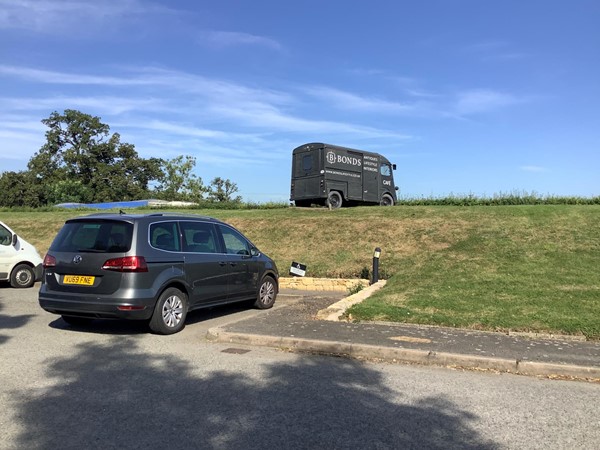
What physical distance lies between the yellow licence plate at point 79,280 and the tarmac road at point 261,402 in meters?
0.87

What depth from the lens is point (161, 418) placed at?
168 inches

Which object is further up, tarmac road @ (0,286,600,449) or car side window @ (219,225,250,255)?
car side window @ (219,225,250,255)

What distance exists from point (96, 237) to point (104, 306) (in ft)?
3.45

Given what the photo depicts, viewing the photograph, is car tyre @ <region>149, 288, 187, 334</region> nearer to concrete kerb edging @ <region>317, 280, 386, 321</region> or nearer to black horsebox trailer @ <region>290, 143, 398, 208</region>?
concrete kerb edging @ <region>317, 280, 386, 321</region>

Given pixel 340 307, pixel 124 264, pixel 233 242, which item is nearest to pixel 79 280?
pixel 124 264

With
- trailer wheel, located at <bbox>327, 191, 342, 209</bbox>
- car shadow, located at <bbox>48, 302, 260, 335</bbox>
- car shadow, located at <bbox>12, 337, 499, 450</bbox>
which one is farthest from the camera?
trailer wheel, located at <bbox>327, 191, 342, 209</bbox>

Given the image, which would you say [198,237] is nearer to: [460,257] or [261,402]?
[261,402]

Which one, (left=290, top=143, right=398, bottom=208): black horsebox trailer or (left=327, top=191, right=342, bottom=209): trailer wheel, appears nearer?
(left=290, top=143, right=398, bottom=208): black horsebox trailer

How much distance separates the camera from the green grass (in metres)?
8.46

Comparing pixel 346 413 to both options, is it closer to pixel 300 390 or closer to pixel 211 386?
pixel 300 390

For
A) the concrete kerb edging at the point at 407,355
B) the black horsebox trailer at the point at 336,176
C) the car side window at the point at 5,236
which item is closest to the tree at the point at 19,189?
the black horsebox trailer at the point at 336,176

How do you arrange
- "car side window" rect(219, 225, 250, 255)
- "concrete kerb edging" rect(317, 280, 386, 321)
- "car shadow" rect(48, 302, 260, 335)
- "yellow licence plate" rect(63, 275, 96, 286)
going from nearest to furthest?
"yellow licence plate" rect(63, 275, 96, 286), "car shadow" rect(48, 302, 260, 335), "concrete kerb edging" rect(317, 280, 386, 321), "car side window" rect(219, 225, 250, 255)

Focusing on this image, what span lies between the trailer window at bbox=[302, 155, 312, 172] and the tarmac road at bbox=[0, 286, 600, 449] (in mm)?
15288

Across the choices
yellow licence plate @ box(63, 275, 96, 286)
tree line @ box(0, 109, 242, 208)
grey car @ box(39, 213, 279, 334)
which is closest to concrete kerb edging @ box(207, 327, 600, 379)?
grey car @ box(39, 213, 279, 334)
